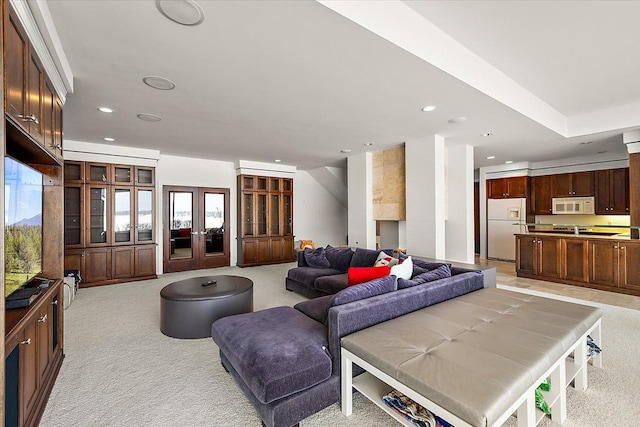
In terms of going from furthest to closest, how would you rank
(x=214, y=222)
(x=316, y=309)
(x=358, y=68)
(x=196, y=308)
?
(x=214, y=222) → (x=196, y=308) → (x=316, y=309) → (x=358, y=68)

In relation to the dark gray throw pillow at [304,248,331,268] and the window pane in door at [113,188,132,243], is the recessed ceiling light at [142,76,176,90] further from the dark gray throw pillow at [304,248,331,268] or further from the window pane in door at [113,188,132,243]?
the window pane in door at [113,188,132,243]

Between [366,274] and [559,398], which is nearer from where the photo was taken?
[559,398]

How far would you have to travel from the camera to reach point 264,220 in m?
7.41

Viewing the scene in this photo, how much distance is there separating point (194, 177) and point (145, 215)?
138 cm

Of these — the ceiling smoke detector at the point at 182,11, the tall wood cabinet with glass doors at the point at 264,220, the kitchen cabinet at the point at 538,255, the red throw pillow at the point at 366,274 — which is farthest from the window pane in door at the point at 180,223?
the kitchen cabinet at the point at 538,255

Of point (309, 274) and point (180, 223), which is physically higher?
point (180, 223)

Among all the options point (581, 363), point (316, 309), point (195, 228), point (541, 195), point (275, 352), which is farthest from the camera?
point (541, 195)

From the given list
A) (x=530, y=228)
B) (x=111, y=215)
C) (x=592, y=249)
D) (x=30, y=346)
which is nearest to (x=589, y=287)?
(x=592, y=249)

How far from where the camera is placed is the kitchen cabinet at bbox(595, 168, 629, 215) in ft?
19.4

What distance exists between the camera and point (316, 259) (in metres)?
4.95

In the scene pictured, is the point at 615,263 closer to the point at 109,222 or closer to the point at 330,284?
the point at 330,284

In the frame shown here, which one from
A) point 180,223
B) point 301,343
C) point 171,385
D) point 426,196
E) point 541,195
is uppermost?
→ point 541,195

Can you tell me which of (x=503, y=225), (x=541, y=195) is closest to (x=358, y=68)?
(x=503, y=225)

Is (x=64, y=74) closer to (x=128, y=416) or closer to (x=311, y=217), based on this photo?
(x=128, y=416)
